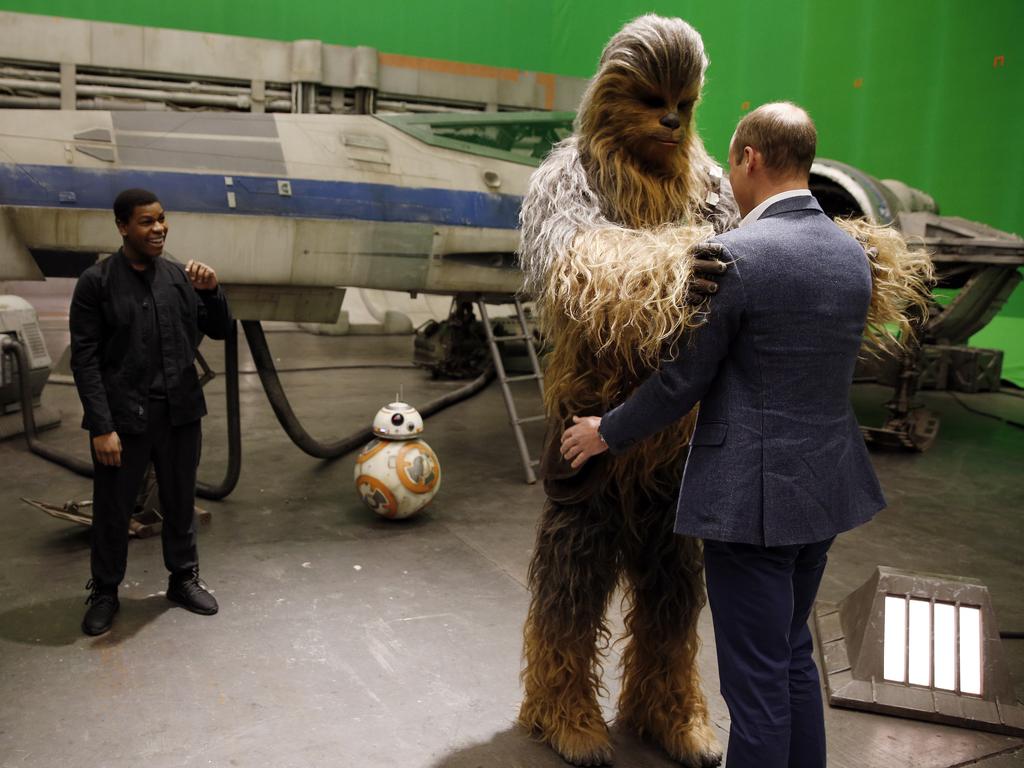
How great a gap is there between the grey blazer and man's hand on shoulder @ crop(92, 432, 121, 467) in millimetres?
2183

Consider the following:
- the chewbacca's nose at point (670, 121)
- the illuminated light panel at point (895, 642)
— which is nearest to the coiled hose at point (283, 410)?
the chewbacca's nose at point (670, 121)

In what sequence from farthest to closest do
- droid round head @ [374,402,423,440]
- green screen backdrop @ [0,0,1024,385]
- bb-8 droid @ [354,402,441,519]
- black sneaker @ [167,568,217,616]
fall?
1. green screen backdrop @ [0,0,1024,385]
2. droid round head @ [374,402,423,440]
3. bb-8 droid @ [354,402,441,519]
4. black sneaker @ [167,568,217,616]

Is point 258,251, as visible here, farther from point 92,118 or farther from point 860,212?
point 860,212

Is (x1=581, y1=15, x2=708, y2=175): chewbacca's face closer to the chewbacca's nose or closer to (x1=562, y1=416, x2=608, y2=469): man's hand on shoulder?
the chewbacca's nose

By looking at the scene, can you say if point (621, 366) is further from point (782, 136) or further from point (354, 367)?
point (354, 367)

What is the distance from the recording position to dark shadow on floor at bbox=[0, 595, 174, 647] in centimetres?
318

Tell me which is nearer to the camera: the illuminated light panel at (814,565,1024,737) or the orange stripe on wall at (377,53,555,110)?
the illuminated light panel at (814,565,1024,737)

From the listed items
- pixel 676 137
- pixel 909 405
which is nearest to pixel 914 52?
pixel 909 405

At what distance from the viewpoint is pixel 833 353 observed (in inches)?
67.5

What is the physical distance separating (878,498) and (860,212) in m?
5.58

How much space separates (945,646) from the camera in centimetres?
291

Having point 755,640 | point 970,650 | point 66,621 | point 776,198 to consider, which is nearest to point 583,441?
point 755,640

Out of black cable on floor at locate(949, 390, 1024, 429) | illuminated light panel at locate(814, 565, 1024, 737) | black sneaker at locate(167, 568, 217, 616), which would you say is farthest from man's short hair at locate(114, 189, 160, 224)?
black cable on floor at locate(949, 390, 1024, 429)

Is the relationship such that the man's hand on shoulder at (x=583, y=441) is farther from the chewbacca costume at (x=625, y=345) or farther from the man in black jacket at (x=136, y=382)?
the man in black jacket at (x=136, y=382)
